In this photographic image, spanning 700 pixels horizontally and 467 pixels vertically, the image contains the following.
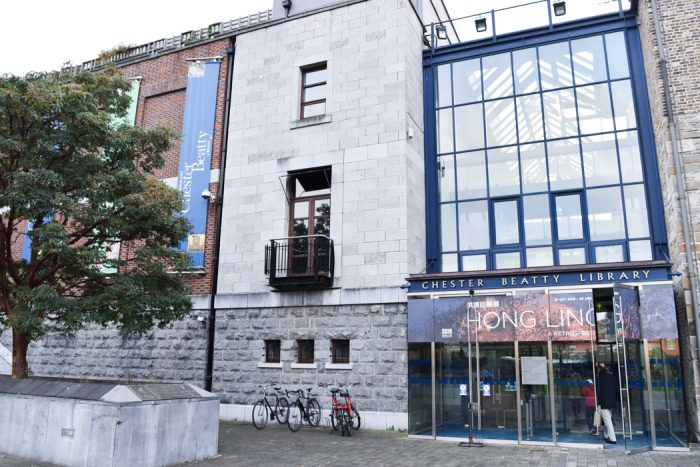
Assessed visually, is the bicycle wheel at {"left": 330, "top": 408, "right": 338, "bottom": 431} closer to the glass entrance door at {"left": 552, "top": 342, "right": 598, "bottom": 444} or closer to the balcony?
the balcony

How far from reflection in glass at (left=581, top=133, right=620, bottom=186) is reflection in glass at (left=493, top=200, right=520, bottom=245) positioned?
1.91m

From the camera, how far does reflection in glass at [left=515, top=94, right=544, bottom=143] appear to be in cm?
1427

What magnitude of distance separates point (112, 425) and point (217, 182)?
9.48 m

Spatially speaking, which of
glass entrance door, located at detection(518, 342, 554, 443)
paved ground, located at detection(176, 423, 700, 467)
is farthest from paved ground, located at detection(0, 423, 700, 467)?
glass entrance door, located at detection(518, 342, 554, 443)

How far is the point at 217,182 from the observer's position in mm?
16641

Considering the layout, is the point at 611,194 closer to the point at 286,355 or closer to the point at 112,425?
the point at 286,355

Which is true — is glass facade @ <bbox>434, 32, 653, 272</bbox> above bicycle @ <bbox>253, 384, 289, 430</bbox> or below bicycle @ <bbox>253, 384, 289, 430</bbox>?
above

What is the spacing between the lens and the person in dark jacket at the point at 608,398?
10.9 meters

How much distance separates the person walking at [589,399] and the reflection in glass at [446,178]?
5.74m

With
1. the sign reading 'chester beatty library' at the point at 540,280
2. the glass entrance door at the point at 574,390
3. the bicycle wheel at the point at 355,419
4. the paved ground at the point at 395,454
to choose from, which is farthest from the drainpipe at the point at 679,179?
the bicycle wheel at the point at 355,419

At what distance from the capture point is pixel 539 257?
13.5 meters

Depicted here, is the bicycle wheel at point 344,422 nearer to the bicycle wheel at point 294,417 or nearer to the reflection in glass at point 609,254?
the bicycle wheel at point 294,417

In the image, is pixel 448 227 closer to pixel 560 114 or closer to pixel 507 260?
pixel 507 260

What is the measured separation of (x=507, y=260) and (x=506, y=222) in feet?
3.30
